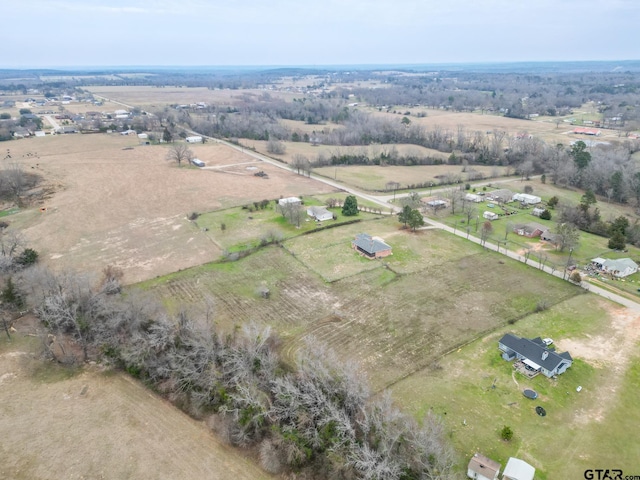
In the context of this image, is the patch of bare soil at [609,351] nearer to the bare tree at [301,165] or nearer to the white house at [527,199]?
the white house at [527,199]

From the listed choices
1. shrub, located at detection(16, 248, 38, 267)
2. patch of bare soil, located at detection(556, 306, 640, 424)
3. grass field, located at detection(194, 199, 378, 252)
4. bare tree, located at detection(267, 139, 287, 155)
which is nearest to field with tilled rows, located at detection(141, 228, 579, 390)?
grass field, located at detection(194, 199, 378, 252)

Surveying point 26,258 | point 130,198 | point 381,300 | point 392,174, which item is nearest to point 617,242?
point 381,300

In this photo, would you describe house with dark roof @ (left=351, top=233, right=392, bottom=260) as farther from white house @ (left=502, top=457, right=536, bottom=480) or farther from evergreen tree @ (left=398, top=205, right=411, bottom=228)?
white house @ (left=502, top=457, right=536, bottom=480)

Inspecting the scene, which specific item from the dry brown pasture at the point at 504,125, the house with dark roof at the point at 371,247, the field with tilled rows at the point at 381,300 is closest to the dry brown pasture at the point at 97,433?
the field with tilled rows at the point at 381,300

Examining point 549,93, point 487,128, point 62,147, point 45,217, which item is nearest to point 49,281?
point 45,217

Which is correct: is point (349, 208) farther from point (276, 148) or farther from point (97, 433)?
point (276, 148)
